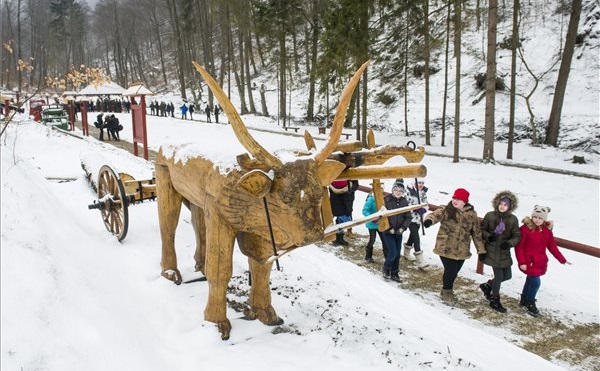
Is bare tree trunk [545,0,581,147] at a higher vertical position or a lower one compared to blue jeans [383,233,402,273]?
higher

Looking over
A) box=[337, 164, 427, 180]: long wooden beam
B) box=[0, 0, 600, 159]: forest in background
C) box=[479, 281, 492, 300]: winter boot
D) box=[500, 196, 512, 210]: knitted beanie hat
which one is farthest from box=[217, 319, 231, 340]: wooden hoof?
box=[500, 196, 512, 210]: knitted beanie hat

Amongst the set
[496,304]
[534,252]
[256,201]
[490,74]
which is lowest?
[496,304]

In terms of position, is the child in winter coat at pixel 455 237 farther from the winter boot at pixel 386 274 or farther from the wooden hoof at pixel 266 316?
the wooden hoof at pixel 266 316

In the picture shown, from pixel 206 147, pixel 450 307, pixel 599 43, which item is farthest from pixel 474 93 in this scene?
pixel 206 147

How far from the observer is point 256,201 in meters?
3.32

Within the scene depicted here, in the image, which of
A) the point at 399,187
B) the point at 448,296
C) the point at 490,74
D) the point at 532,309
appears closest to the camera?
the point at 532,309

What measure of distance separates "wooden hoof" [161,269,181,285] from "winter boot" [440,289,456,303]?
355 cm

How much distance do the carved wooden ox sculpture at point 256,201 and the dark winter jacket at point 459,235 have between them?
285cm

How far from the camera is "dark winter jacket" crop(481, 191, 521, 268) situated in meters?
5.72

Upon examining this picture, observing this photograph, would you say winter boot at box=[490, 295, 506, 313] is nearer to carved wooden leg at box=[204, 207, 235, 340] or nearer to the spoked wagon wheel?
carved wooden leg at box=[204, 207, 235, 340]

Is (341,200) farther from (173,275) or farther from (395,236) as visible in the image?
A: (173,275)

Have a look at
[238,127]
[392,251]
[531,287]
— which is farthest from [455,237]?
[238,127]

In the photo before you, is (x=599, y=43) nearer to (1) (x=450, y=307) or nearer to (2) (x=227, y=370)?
(1) (x=450, y=307)

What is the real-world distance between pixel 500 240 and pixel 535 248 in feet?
1.41
